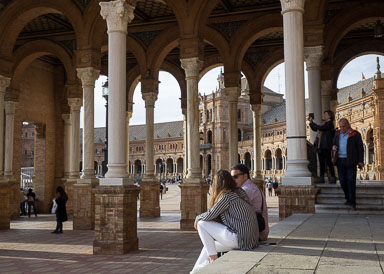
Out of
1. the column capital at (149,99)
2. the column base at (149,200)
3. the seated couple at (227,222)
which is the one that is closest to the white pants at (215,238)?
the seated couple at (227,222)

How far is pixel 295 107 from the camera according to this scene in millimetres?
7629

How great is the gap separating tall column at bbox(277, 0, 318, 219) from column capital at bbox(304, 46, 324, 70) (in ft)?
10.0

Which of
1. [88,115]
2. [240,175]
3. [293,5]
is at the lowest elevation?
[240,175]

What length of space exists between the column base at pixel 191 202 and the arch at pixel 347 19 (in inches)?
252

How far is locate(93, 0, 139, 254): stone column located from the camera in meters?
8.60

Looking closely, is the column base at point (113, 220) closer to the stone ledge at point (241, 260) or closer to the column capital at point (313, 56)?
the stone ledge at point (241, 260)

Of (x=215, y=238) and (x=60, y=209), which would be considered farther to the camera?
(x=60, y=209)

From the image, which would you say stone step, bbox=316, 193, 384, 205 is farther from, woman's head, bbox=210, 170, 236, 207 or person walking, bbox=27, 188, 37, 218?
person walking, bbox=27, 188, 37, 218

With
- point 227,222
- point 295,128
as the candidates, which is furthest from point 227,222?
point 295,128

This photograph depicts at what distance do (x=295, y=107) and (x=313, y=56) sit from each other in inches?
151

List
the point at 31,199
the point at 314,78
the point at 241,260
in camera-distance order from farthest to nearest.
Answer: the point at 31,199 → the point at 314,78 → the point at 241,260

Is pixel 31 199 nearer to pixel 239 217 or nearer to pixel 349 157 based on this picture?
pixel 349 157

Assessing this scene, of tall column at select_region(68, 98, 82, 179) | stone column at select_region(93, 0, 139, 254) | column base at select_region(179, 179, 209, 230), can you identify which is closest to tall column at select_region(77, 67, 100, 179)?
tall column at select_region(68, 98, 82, 179)

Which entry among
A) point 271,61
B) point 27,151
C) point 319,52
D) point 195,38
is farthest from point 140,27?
point 27,151
